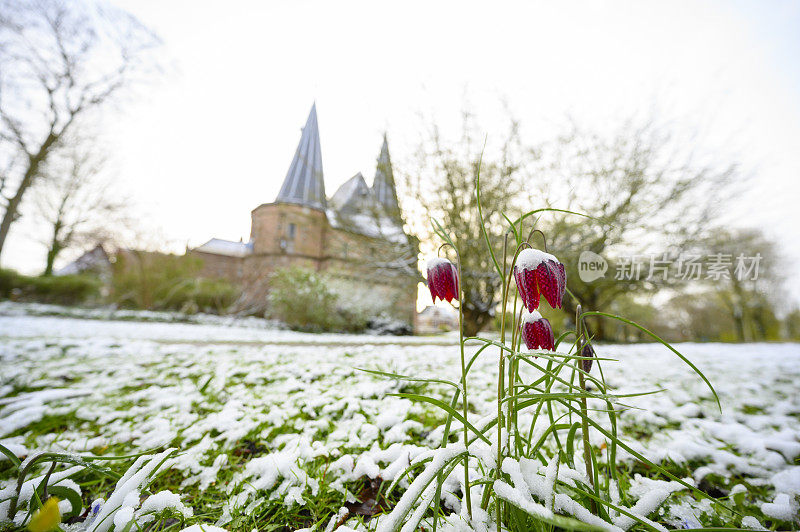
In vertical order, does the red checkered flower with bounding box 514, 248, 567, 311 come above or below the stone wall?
below

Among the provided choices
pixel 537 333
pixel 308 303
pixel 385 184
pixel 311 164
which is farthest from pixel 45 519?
pixel 308 303

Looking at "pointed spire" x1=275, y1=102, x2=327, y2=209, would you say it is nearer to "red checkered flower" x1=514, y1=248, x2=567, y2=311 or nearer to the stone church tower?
the stone church tower

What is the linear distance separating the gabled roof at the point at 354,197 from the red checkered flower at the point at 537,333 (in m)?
5.03

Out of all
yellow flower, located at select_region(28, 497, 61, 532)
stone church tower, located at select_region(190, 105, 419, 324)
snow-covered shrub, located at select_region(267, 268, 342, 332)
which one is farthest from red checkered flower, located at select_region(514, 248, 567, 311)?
snow-covered shrub, located at select_region(267, 268, 342, 332)

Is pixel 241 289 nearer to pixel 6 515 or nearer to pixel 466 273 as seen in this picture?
pixel 466 273

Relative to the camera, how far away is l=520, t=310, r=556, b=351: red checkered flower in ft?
2.65

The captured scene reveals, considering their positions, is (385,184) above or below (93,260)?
above

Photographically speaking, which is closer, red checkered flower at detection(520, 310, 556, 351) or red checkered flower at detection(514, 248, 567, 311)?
red checkered flower at detection(514, 248, 567, 311)

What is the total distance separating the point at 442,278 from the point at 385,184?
5.10 meters

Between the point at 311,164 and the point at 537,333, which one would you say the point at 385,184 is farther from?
the point at 537,333

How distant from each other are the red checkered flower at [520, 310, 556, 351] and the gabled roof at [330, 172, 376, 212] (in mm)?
5030

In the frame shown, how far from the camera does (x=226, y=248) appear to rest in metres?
17.3

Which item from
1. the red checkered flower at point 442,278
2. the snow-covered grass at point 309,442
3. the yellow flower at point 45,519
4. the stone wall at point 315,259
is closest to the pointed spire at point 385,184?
the stone wall at point 315,259

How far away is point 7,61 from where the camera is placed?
8.12 m
